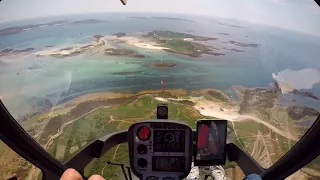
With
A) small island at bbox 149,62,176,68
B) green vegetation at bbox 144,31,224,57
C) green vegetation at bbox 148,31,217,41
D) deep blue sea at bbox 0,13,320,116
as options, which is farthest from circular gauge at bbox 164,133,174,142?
green vegetation at bbox 148,31,217,41

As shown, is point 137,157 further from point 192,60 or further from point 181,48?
point 181,48

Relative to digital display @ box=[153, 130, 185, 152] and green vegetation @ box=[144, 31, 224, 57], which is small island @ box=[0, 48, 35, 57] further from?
digital display @ box=[153, 130, 185, 152]

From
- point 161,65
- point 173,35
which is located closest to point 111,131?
point 161,65

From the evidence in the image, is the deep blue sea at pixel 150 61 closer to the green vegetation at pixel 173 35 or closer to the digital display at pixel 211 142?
the green vegetation at pixel 173 35

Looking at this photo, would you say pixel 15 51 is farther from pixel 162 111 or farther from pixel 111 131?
pixel 162 111

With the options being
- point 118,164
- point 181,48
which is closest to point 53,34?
point 181,48
